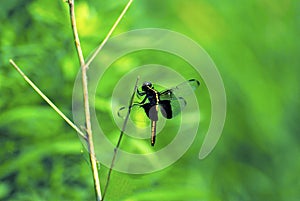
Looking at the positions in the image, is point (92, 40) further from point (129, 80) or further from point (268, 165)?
point (268, 165)

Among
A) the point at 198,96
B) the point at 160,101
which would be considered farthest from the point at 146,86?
the point at 198,96

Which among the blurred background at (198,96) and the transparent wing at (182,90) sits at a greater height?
the blurred background at (198,96)

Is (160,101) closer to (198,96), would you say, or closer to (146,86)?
(146,86)

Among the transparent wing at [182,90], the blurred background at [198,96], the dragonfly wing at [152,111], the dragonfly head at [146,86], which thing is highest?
the blurred background at [198,96]

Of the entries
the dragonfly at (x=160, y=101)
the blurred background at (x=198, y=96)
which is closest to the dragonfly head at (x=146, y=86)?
the dragonfly at (x=160, y=101)

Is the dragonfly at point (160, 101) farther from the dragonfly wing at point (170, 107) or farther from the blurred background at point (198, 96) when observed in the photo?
the blurred background at point (198, 96)

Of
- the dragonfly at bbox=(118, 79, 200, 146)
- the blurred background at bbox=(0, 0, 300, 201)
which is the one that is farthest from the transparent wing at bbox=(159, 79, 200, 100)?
the blurred background at bbox=(0, 0, 300, 201)

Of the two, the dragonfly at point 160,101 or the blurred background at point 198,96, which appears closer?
the dragonfly at point 160,101

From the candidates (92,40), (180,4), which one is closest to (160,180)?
(92,40)
